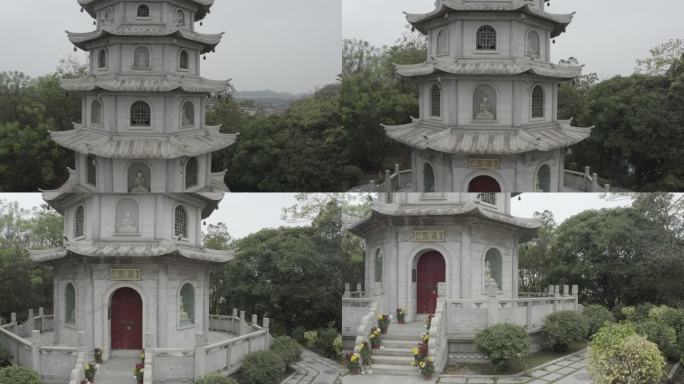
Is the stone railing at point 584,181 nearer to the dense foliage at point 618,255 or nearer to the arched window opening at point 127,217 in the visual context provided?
the dense foliage at point 618,255

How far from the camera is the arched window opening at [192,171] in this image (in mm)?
13418

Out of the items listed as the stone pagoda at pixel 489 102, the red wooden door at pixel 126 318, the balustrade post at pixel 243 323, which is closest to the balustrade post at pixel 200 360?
the balustrade post at pixel 243 323

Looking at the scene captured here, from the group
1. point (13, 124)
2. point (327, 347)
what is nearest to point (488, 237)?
point (327, 347)

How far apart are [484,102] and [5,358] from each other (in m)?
9.17

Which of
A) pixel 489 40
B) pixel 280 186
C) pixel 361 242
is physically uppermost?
pixel 489 40

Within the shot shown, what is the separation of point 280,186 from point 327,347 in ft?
12.9

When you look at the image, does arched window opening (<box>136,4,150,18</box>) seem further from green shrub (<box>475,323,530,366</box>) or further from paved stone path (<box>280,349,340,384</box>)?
green shrub (<box>475,323,530,366</box>)

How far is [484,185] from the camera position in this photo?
12.9m

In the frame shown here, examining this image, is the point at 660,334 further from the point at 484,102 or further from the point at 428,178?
the point at 484,102

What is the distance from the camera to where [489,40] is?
1353cm

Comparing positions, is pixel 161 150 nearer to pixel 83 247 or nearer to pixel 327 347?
pixel 83 247

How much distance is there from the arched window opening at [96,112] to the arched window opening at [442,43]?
21.8 feet

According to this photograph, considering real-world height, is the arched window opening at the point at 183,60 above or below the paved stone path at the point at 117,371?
above

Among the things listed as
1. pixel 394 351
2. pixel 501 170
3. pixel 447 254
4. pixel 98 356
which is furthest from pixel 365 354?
pixel 501 170
